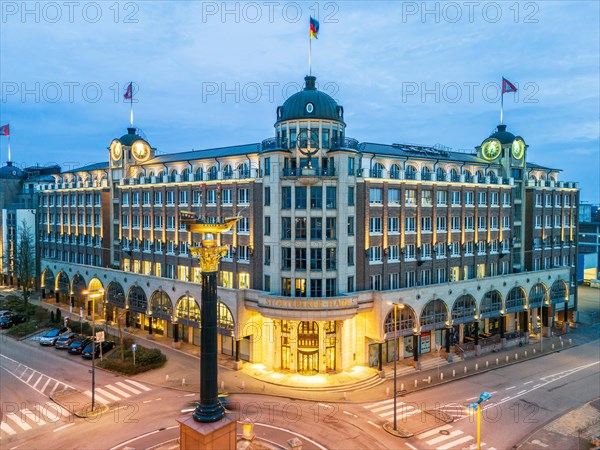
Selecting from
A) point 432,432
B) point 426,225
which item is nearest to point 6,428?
point 432,432

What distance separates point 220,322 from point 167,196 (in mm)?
20819

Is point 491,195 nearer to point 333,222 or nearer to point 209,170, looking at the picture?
point 333,222

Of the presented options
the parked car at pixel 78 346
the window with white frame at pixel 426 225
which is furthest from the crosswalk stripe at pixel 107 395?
the window with white frame at pixel 426 225

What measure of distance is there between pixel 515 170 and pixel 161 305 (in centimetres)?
5561

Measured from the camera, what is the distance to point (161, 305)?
55.7m

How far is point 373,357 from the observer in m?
47.4

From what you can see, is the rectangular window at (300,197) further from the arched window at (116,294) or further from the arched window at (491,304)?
the arched window at (116,294)

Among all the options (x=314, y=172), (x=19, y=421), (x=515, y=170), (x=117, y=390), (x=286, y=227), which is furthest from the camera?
(x=515, y=170)

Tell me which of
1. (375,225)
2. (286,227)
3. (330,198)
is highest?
(330,198)

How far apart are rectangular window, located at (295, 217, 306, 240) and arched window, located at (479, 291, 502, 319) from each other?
2741cm

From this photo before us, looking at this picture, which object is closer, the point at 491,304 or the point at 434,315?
the point at 434,315

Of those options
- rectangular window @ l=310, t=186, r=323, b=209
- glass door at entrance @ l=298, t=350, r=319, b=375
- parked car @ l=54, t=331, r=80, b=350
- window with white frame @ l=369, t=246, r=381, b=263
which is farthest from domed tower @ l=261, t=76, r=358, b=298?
parked car @ l=54, t=331, r=80, b=350

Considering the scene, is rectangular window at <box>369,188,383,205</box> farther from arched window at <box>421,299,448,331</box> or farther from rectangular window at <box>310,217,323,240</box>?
arched window at <box>421,299,448,331</box>

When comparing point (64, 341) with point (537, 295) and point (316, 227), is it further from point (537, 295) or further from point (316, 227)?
point (537, 295)
